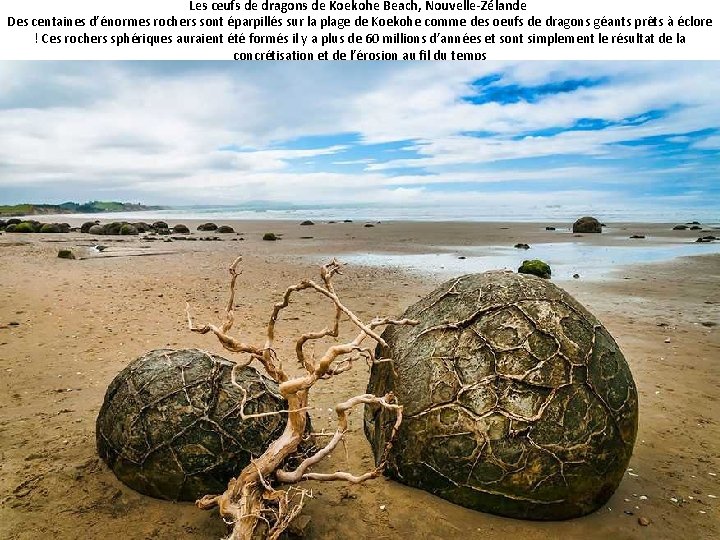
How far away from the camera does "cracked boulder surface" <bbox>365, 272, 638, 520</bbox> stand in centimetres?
379

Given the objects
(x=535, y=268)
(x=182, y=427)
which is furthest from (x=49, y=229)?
(x=182, y=427)

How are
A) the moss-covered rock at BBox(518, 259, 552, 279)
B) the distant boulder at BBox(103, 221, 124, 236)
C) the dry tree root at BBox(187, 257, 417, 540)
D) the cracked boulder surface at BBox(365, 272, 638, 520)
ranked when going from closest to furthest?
the dry tree root at BBox(187, 257, 417, 540) < the cracked boulder surface at BBox(365, 272, 638, 520) < the moss-covered rock at BBox(518, 259, 552, 279) < the distant boulder at BBox(103, 221, 124, 236)

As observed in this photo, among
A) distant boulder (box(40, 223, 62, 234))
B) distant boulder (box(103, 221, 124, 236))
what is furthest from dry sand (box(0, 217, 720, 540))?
distant boulder (box(40, 223, 62, 234))

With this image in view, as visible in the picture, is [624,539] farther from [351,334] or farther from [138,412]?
[351,334]

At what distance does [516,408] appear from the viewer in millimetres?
3834

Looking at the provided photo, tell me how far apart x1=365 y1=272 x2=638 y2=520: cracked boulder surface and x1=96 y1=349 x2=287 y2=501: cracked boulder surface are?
1.27m

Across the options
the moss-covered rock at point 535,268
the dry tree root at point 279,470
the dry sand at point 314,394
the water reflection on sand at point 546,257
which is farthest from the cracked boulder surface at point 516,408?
the water reflection on sand at point 546,257

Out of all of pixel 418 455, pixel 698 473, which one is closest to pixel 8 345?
pixel 418 455

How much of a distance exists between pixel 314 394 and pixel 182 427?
8.98 ft

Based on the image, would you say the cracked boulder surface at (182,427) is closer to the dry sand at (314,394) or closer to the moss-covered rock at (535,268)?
the dry sand at (314,394)

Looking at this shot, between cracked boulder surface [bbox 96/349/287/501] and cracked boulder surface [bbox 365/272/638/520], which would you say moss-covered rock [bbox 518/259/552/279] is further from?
cracked boulder surface [bbox 96/349/287/501]

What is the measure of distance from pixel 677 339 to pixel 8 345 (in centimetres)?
1175

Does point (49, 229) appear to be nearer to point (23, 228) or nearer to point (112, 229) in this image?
point (23, 228)

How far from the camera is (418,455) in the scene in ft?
13.6
